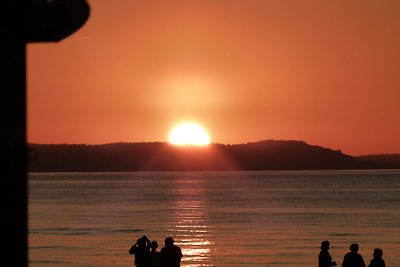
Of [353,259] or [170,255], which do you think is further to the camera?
[353,259]

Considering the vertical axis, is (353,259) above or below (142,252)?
below

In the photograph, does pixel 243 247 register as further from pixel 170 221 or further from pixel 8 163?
pixel 8 163

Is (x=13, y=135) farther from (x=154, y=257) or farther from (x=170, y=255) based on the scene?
(x=154, y=257)

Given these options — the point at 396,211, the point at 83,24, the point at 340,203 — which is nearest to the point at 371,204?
the point at 340,203

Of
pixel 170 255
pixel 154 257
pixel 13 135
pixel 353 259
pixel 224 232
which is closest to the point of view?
pixel 13 135

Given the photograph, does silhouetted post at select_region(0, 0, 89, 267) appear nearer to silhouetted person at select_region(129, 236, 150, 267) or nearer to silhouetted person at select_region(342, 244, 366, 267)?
silhouetted person at select_region(342, 244, 366, 267)

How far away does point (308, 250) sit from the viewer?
174 feet

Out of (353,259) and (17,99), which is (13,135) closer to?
(17,99)

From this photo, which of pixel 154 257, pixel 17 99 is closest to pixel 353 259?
pixel 154 257

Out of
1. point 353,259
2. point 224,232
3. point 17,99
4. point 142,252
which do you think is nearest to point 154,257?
point 142,252

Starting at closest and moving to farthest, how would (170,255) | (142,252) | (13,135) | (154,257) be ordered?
(13,135)
(170,255)
(154,257)
(142,252)

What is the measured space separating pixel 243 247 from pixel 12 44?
53.8 metres

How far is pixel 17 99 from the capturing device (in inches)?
107

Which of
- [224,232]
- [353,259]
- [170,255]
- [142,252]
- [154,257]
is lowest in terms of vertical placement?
[353,259]
